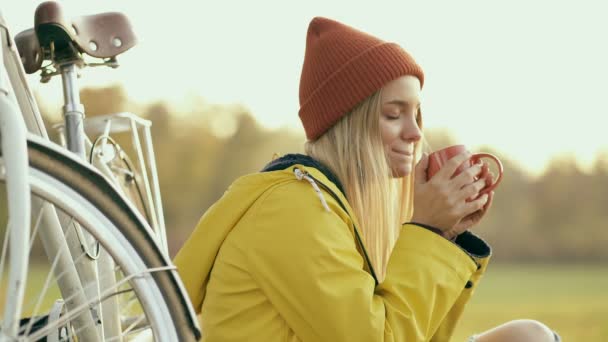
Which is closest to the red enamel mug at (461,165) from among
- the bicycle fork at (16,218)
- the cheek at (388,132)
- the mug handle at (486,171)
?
the mug handle at (486,171)

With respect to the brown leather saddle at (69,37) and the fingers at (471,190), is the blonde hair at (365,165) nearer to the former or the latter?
the fingers at (471,190)

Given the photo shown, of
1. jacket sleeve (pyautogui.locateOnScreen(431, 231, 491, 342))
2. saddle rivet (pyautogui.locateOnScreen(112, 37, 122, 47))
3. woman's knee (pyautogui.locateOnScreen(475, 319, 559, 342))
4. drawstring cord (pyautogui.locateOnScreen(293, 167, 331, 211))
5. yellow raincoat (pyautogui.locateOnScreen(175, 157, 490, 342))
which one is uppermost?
saddle rivet (pyautogui.locateOnScreen(112, 37, 122, 47))

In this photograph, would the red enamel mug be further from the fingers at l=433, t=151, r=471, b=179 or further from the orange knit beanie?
the orange knit beanie

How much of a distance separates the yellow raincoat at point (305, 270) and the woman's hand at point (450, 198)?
4 cm

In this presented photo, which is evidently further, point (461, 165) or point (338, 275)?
point (461, 165)

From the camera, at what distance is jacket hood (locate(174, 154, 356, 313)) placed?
181 centimetres

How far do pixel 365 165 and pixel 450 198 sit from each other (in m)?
0.22

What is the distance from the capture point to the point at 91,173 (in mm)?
1341

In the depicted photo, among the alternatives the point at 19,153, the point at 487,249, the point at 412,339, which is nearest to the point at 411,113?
the point at 487,249

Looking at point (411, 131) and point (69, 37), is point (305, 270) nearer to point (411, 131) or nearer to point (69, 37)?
point (411, 131)

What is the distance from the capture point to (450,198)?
1.81 m

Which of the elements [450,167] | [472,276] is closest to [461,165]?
[450,167]

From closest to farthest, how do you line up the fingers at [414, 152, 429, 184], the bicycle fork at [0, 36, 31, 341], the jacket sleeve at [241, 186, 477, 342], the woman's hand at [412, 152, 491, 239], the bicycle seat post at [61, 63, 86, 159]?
the bicycle fork at [0, 36, 31, 341]
the jacket sleeve at [241, 186, 477, 342]
the woman's hand at [412, 152, 491, 239]
the fingers at [414, 152, 429, 184]
the bicycle seat post at [61, 63, 86, 159]

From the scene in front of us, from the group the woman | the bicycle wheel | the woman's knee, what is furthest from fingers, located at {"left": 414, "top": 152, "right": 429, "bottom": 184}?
the bicycle wheel
